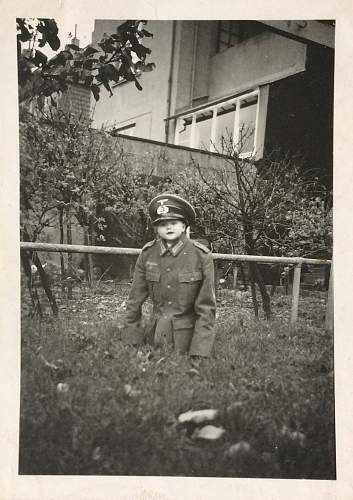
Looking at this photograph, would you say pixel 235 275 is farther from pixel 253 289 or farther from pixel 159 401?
pixel 159 401

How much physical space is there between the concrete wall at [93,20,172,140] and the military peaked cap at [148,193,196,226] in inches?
16.0

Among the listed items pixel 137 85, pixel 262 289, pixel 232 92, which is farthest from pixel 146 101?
pixel 262 289

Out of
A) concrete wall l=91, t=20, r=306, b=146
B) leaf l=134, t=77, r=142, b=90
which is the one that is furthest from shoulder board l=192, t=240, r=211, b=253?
leaf l=134, t=77, r=142, b=90

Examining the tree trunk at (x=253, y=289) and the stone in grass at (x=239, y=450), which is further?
the tree trunk at (x=253, y=289)

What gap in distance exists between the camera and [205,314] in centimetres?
141

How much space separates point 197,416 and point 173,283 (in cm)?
48

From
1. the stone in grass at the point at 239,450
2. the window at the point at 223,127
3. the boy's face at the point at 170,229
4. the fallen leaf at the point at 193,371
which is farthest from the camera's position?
the window at the point at 223,127

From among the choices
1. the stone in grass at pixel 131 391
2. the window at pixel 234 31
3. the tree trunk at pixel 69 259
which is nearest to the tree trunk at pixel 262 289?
the stone in grass at pixel 131 391

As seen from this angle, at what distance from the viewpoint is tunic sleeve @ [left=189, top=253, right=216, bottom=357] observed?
4.53ft

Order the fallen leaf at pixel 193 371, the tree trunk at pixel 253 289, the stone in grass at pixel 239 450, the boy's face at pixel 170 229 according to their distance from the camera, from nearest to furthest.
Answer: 1. the stone in grass at pixel 239 450
2. the fallen leaf at pixel 193 371
3. the boy's face at pixel 170 229
4. the tree trunk at pixel 253 289

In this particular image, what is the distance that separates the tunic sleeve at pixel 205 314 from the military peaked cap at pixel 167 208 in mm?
190

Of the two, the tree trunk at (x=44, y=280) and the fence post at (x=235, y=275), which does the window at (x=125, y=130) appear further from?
the fence post at (x=235, y=275)

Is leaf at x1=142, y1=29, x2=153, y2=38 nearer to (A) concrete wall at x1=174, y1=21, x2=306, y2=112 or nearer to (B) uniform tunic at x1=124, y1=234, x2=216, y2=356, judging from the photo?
(A) concrete wall at x1=174, y1=21, x2=306, y2=112

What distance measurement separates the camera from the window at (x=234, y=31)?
4.51 feet
